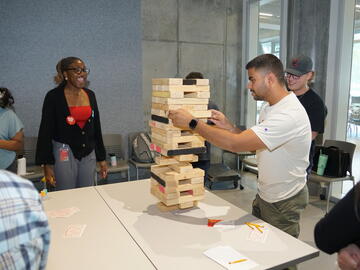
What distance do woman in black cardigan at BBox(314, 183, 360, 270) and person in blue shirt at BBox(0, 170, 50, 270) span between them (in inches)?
34.3

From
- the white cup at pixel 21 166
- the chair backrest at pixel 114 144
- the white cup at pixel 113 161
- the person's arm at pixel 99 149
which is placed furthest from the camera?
the chair backrest at pixel 114 144

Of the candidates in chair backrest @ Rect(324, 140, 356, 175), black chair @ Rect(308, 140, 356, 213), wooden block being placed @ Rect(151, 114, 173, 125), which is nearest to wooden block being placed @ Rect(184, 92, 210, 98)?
wooden block being placed @ Rect(151, 114, 173, 125)

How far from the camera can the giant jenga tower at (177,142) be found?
189cm

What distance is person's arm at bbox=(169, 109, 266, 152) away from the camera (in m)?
1.78

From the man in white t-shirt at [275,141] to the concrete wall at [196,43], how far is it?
346 cm

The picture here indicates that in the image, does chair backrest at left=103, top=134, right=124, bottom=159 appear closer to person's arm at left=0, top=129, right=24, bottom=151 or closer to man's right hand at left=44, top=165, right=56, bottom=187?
person's arm at left=0, top=129, right=24, bottom=151

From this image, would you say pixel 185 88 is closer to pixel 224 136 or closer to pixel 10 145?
pixel 224 136

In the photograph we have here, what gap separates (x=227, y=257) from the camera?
146cm

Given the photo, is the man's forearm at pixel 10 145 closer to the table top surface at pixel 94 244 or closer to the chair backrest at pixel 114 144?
the table top surface at pixel 94 244

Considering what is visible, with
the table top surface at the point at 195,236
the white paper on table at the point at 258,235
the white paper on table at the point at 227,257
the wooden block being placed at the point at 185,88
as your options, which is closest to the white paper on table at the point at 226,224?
the table top surface at the point at 195,236

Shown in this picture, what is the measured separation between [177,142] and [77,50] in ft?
11.1

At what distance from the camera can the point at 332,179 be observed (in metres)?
3.71

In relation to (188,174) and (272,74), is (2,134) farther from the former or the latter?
(272,74)

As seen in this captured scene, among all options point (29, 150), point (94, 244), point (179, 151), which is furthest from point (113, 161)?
point (94, 244)
